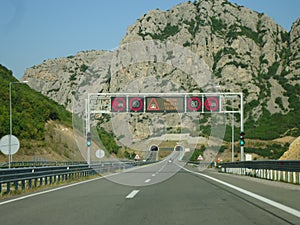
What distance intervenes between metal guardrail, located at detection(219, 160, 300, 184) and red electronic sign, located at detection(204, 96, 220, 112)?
Result: 7876mm

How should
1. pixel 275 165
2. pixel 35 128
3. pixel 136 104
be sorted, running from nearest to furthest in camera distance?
pixel 275 165, pixel 136 104, pixel 35 128

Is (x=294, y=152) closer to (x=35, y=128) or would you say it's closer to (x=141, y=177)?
(x=141, y=177)

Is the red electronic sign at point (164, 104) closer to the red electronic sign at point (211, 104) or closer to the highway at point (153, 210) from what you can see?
the red electronic sign at point (211, 104)

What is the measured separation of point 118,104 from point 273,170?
67.8 feet

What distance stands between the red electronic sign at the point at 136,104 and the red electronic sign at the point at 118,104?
2.15 feet

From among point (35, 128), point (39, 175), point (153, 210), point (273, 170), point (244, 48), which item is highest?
point (244, 48)

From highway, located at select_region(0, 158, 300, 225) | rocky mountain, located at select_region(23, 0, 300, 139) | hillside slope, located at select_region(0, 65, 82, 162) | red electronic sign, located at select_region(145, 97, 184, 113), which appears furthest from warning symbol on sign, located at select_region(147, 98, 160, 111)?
rocky mountain, located at select_region(23, 0, 300, 139)

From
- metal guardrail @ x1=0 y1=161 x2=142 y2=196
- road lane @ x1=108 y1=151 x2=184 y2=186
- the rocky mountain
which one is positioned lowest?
road lane @ x1=108 y1=151 x2=184 y2=186

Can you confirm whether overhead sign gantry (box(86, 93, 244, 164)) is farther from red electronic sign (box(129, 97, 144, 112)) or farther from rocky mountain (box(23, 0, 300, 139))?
rocky mountain (box(23, 0, 300, 139))

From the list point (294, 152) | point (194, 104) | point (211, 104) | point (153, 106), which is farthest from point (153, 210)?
point (294, 152)

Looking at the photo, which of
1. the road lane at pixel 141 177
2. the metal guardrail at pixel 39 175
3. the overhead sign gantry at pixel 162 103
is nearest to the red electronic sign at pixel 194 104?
the overhead sign gantry at pixel 162 103

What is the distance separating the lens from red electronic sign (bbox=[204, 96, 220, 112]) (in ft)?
139

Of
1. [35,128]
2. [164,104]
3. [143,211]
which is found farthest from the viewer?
[35,128]

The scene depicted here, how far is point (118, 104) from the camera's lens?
42125 millimetres
